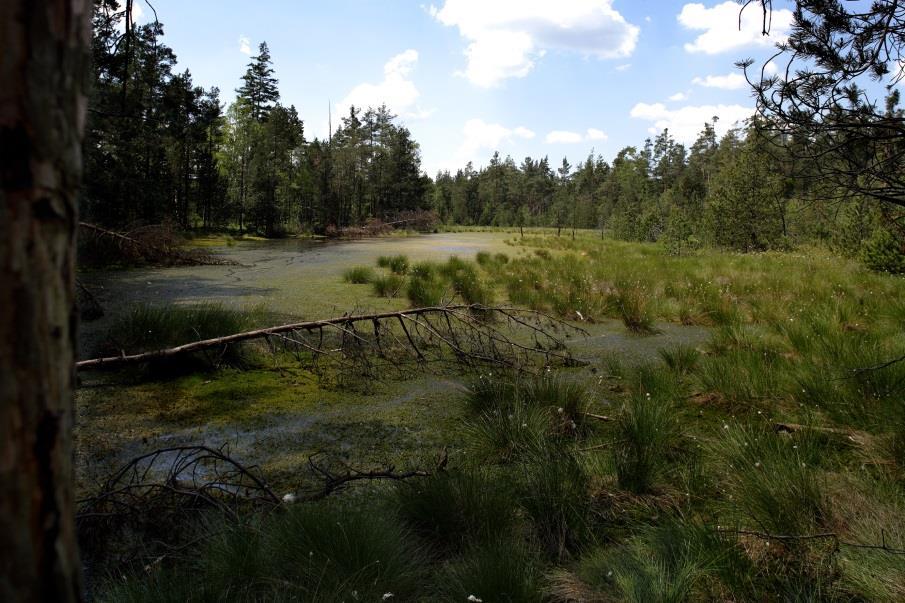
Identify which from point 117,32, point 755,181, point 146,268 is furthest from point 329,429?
point 755,181

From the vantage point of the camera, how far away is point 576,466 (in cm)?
232

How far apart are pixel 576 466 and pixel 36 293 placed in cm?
216

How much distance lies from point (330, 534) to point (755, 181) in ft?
83.4

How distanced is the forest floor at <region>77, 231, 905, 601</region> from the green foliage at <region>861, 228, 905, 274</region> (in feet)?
18.7

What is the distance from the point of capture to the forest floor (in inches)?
63.2

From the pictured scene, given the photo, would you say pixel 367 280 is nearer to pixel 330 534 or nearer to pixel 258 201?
pixel 330 534

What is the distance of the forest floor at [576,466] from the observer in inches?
63.2

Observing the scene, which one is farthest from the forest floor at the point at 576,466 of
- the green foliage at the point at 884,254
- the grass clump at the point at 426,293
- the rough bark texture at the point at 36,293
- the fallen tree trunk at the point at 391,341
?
the green foliage at the point at 884,254

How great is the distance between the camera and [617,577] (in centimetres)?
158

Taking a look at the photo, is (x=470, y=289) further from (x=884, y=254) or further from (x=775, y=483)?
(x=884, y=254)

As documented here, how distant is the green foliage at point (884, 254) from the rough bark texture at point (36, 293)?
40.4 ft

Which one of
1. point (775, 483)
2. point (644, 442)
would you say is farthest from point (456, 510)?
point (775, 483)

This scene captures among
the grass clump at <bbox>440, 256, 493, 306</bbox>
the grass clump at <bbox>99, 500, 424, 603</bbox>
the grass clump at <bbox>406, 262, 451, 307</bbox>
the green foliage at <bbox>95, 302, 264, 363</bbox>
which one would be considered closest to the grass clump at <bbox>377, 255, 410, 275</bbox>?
the grass clump at <bbox>440, 256, 493, 306</bbox>

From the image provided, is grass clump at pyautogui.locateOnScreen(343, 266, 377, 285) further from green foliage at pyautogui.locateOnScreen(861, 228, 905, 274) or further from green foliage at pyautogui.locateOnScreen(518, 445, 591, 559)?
green foliage at pyautogui.locateOnScreen(861, 228, 905, 274)
